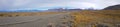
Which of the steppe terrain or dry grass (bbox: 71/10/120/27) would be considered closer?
the steppe terrain

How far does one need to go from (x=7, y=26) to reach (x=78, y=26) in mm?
6924

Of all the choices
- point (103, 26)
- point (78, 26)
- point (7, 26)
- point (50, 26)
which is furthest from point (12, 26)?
point (78, 26)

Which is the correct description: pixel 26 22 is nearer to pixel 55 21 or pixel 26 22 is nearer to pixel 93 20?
pixel 55 21

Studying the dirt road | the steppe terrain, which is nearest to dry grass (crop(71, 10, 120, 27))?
the steppe terrain

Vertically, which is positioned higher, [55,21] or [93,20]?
[55,21]

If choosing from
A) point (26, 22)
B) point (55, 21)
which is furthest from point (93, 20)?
point (26, 22)

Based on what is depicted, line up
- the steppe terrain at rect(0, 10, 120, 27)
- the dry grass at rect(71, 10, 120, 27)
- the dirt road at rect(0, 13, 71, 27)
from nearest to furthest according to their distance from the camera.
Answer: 1. the dirt road at rect(0, 13, 71, 27)
2. the steppe terrain at rect(0, 10, 120, 27)
3. the dry grass at rect(71, 10, 120, 27)

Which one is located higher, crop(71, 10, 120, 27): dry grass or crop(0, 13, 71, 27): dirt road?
crop(0, 13, 71, 27): dirt road

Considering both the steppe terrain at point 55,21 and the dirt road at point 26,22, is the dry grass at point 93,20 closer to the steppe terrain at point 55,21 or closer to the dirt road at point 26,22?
the steppe terrain at point 55,21

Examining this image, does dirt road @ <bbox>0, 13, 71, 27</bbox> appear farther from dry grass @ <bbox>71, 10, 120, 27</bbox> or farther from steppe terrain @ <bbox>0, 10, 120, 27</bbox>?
dry grass @ <bbox>71, 10, 120, 27</bbox>

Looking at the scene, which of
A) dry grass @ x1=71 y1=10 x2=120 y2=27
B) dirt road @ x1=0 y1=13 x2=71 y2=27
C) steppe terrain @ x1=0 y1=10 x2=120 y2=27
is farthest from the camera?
dry grass @ x1=71 y1=10 x2=120 y2=27

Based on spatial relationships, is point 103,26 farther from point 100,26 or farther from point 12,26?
point 12,26

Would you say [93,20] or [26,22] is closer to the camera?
[26,22]

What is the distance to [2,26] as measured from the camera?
11.1 metres
